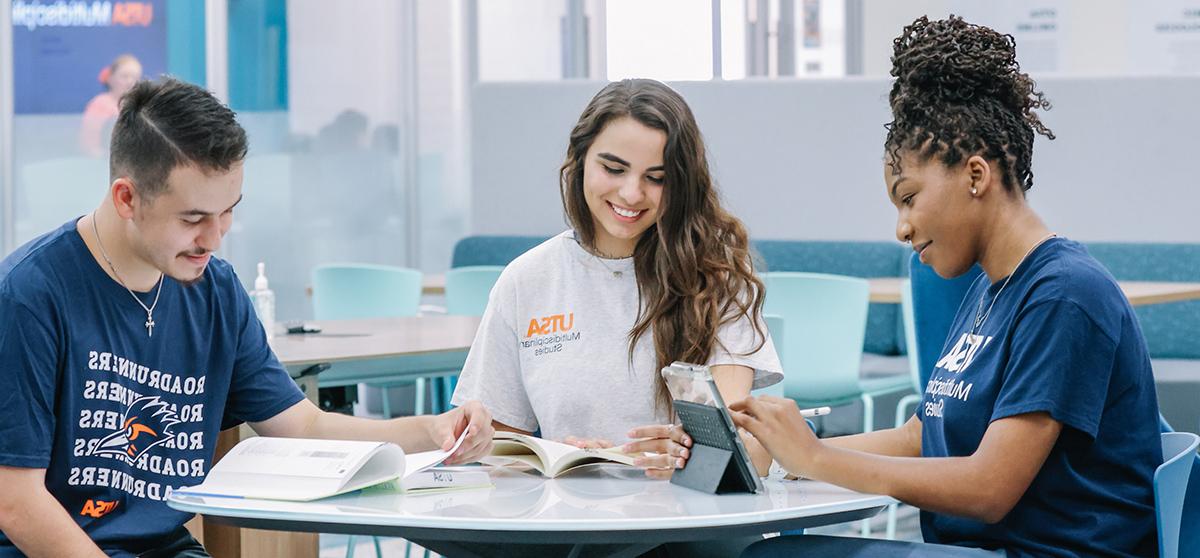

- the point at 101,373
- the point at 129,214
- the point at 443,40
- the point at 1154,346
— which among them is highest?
the point at 443,40

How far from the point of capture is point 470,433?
6.04 feet

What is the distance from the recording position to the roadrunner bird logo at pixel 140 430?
69.2 inches

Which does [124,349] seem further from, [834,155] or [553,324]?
[834,155]

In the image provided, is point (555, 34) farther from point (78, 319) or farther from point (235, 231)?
point (78, 319)

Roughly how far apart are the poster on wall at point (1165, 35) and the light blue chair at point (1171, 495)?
6.63 meters

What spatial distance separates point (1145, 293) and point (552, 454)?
2939 millimetres

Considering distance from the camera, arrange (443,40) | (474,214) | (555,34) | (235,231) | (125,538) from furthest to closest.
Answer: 1. (555,34)
2. (443,40)
3. (235,231)
4. (474,214)
5. (125,538)

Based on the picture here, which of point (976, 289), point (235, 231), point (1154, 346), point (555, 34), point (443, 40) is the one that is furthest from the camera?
point (555, 34)

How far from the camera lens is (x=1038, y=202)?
5574 millimetres

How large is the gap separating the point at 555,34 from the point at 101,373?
7.07 metres

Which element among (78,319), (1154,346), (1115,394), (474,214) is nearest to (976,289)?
(1115,394)

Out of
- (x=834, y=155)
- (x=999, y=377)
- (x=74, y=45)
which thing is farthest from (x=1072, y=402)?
(x=74, y=45)

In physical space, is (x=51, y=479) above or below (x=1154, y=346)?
above

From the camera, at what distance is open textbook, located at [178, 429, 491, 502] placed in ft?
5.36
